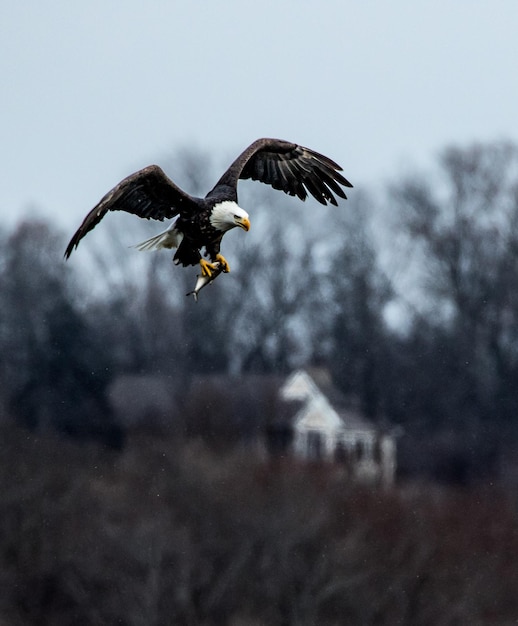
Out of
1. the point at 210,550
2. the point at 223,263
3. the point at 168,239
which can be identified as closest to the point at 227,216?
the point at 223,263

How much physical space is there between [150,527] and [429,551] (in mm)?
5462

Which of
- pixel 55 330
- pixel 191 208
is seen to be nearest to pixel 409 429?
pixel 55 330

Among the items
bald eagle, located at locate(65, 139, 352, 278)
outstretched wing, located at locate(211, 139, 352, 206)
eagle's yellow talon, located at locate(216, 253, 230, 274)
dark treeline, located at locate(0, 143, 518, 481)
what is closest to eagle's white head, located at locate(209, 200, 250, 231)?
bald eagle, located at locate(65, 139, 352, 278)

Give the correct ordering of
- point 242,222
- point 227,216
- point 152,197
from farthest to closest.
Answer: point 152,197 < point 227,216 < point 242,222

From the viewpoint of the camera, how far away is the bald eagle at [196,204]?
501 inches

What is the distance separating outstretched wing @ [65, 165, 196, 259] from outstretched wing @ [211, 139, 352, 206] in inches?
30.6

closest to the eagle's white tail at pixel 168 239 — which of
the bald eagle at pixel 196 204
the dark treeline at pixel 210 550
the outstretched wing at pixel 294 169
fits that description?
the bald eagle at pixel 196 204

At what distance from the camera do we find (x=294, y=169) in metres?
14.0

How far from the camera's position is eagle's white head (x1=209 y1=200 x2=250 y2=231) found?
12688mm

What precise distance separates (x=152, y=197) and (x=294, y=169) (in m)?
1.30

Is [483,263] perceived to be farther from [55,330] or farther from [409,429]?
[55,330]

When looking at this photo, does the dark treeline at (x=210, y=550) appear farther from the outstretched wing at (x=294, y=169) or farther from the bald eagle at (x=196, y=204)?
the bald eagle at (x=196, y=204)

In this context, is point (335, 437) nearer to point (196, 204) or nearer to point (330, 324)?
point (330, 324)

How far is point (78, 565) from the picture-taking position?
37.1m
